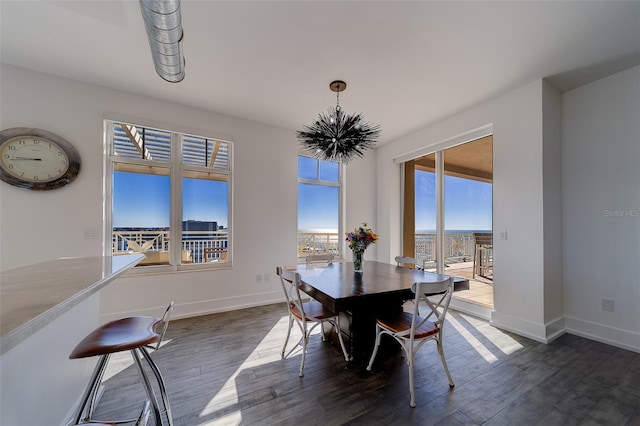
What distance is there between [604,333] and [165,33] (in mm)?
5088

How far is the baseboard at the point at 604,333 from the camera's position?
2.59 m

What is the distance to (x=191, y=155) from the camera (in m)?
3.76

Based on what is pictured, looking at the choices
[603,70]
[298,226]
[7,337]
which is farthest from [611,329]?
[7,337]

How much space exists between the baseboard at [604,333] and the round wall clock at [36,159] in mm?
6207

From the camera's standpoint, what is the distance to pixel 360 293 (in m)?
1.94

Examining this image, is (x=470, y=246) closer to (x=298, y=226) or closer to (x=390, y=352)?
(x=390, y=352)

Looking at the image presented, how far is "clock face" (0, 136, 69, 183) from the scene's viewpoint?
2641 mm

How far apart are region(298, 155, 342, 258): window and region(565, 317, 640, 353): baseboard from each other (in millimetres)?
3439

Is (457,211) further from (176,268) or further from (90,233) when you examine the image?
(90,233)

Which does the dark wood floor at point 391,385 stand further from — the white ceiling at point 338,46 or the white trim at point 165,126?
the white ceiling at point 338,46

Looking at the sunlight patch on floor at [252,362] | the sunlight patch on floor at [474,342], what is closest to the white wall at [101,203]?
the sunlight patch on floor at [252,362]

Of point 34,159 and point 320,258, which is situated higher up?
point 34,159

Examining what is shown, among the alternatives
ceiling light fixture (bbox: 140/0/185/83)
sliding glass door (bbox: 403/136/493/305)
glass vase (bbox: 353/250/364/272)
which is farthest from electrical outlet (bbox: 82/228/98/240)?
sliding glass door (bbox: 403/136/493/305)

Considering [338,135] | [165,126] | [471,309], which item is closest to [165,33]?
[338,135]
